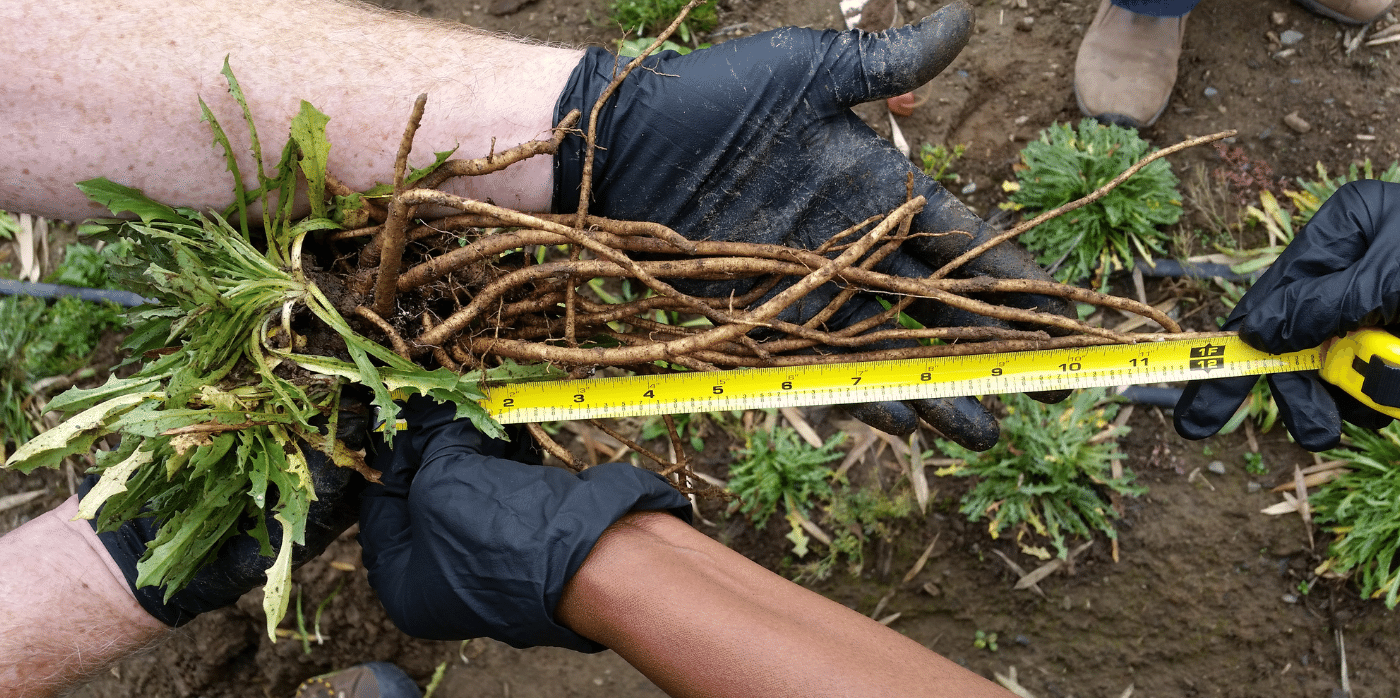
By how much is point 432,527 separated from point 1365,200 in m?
2.47

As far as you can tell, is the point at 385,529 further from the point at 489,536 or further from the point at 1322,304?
the point at 1322,304

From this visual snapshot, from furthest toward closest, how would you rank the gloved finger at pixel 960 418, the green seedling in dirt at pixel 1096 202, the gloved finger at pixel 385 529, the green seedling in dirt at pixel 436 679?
the green seedling in dirt at pixel 436 679, the green seedling in dirt at pixel 1096 202, the gloved finger at pixel 960 418, the gloved finger at pixel 385 529

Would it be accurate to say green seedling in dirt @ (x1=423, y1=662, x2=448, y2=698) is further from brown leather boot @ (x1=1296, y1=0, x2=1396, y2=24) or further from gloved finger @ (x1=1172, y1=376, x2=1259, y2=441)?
brown leather boot @ (x1=1296, y1=0, x2=1396, y2=24)

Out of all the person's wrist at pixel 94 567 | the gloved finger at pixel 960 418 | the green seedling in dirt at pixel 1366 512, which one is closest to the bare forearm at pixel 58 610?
the person's wrist at pixel 94 567

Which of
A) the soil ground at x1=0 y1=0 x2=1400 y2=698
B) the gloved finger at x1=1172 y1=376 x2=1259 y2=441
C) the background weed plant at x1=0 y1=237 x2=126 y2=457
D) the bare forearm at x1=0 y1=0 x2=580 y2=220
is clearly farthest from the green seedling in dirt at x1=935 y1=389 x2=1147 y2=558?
the background weed plant at x1=0 y1=237 x2=126 y2=457

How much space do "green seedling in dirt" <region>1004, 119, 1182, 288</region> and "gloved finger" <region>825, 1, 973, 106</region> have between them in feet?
3.55

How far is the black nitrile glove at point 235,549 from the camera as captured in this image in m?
2.02

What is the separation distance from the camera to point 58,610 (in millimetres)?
2008

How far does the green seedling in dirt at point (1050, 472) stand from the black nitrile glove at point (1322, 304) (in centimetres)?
61

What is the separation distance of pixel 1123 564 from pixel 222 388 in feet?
9.68

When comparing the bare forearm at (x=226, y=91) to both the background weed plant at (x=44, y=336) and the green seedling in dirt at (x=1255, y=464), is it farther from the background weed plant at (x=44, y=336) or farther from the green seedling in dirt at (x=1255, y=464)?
the green seedling in dirt at (x=1255, y=464)

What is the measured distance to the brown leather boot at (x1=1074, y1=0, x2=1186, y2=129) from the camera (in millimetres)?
2977

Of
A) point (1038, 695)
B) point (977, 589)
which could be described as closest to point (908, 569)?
point (977, 589)

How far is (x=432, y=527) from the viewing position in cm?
183
